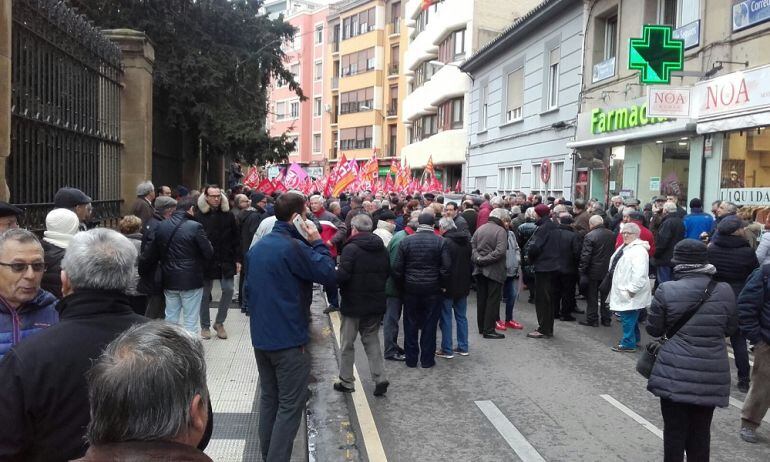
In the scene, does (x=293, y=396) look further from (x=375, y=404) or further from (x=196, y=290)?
(x=196, y=290)

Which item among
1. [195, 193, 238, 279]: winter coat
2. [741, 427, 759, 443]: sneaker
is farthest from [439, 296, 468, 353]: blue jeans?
[741, 427, 759, 443]: sneaker

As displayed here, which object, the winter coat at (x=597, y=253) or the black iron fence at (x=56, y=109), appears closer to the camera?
the black iron fence at (x=56, y=109)

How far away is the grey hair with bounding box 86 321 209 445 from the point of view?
1.73 meters

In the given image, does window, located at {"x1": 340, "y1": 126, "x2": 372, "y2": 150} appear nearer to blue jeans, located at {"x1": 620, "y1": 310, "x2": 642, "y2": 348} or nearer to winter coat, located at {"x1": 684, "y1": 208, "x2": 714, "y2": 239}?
winter coat, located at {"x1": 684, "y1": 208, "x2": 714, "y2": 239}

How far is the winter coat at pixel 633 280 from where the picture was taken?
28.7 ft

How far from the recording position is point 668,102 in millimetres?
13508

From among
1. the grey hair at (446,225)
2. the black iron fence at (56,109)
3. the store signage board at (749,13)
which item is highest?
the store signage board at (749,13)

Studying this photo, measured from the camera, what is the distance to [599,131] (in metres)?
17.6

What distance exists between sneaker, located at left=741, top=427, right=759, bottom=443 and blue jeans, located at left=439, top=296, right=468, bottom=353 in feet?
11.5

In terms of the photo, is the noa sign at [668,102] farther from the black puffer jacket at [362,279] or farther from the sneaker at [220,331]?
the sneaker at [220,331]

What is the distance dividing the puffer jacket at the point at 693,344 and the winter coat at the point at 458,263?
370 centimetres

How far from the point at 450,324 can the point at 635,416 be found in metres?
2.71

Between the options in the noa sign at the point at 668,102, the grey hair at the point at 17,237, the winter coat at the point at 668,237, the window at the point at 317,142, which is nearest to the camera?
the grey hair at the point at 17,237

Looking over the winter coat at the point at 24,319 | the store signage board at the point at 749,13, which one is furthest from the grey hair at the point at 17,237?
the store signage board at the point at 749,13
